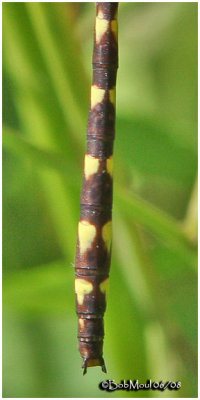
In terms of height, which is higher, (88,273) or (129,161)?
(129,161)

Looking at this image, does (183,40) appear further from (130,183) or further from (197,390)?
(197,390)

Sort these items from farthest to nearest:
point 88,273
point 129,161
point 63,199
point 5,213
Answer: point 5,213 → point 129,161 → point 63,199 → point 88,273

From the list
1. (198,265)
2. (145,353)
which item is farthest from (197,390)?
(198,265)

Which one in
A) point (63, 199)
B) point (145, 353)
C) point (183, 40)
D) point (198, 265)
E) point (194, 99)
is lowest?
point (145, 353)
